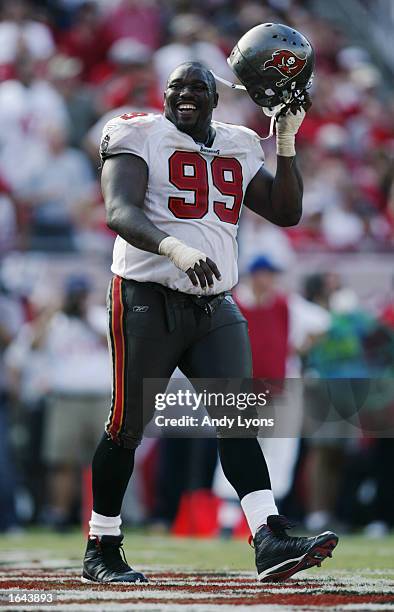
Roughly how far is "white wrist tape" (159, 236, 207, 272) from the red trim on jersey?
440mm

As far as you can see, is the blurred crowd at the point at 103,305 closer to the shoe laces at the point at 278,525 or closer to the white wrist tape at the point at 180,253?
the shoe laces at the point at 278,525

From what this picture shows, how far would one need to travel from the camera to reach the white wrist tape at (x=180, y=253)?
4.38m

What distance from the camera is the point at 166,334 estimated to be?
4789 mm

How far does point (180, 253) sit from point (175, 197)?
480mm

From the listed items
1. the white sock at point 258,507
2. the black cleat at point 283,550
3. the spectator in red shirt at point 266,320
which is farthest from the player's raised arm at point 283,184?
the spectator in red shirt at point 266,320

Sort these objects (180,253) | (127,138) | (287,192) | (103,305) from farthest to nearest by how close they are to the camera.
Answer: (103,305) < (287,192) < (127,138) < (180,253)

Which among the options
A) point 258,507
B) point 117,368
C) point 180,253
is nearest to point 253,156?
point 180,253

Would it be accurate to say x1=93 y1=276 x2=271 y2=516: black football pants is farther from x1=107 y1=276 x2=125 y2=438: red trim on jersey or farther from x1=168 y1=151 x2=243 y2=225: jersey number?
x1=168 y1=151 x2=243 y2=225: jersey number

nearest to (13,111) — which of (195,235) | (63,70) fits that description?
(63,70)

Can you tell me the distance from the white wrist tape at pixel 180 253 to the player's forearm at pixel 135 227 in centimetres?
4

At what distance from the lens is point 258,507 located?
476 centimetres

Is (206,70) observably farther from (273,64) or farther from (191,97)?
(273,64)

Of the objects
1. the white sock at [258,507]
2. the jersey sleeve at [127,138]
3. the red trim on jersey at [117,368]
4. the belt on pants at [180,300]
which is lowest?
the white sock at [258,507]

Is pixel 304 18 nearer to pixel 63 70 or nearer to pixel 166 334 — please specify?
pixel 63 70
